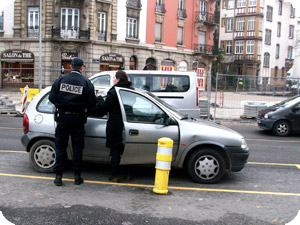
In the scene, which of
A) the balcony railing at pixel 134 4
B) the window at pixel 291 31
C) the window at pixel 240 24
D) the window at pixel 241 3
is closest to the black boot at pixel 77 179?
the balcony railing at pixel 134 4

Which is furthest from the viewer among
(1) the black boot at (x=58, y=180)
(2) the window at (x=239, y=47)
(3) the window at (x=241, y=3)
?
(2) the window at (x=239, y=47)

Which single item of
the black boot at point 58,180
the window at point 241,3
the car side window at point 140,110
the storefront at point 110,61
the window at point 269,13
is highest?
the window at point 241,3

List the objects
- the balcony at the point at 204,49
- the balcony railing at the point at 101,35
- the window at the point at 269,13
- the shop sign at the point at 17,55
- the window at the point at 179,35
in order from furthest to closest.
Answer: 1. the window at the point at 269,13
2. the balcony at the point at 204,49
3. the window at the point at 179,35
4. the balcony railing at the point at 101,35
5. the shop sign at the point at 17,55

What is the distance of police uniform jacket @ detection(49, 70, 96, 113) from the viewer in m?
5.15

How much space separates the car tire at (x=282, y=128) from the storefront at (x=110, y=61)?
21805 mm

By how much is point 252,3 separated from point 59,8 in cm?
3355

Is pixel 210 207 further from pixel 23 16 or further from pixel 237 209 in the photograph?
pixel 23 16

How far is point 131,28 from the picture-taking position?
3303 centimetres

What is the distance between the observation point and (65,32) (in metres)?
29.3

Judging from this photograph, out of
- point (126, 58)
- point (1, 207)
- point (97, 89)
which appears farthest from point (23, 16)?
point (1, 207)

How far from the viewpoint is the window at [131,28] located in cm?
3275

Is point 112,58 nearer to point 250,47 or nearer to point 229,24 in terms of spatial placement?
point 250,47

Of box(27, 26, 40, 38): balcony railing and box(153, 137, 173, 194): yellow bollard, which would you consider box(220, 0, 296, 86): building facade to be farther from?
box(153, 137, 173, 194): yellow bollard

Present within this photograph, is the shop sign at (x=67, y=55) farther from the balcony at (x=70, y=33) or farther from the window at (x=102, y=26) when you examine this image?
the window at (x=102, y=26)
